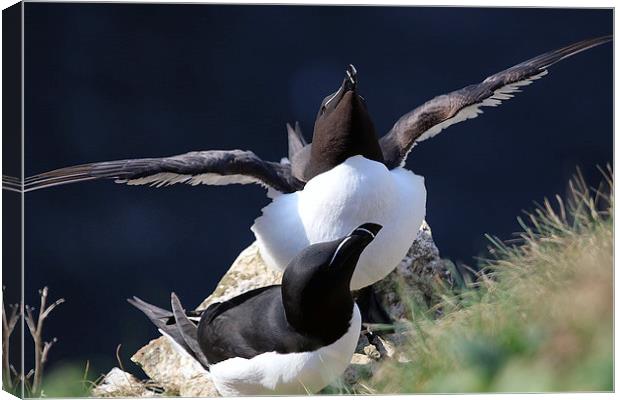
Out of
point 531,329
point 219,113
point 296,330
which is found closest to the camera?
point 531,329

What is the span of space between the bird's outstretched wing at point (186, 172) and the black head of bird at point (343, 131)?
0.27 meters

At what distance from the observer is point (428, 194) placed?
6.71m

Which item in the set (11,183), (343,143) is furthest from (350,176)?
(11,183)

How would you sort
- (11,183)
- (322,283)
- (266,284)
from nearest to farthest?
(322,283) < (11,183) < (266,284)

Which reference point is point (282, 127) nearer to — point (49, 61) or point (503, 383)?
point (49, 61)

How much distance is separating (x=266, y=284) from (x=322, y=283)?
1.78 m

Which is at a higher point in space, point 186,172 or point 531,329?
point 186,172

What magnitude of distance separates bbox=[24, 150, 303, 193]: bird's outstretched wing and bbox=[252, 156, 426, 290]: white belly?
195mm

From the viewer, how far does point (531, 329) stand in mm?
4383

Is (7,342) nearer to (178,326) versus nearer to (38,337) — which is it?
(38,337)

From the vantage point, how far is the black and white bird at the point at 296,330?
5043mm

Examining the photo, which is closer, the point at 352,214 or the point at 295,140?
the point at 352,214

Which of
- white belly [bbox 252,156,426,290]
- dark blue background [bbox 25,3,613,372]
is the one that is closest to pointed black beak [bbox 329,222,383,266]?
white belly [bbox 252,156,426,290]

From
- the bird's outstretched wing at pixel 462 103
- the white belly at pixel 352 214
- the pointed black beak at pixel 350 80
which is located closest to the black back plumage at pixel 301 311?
the white belly at pixel 352 214
